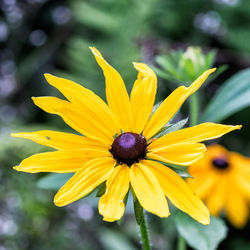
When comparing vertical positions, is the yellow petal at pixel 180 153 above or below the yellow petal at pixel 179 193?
above

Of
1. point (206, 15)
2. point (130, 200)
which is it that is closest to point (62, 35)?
point (206, 15)

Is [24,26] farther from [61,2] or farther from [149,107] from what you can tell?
[149,107]

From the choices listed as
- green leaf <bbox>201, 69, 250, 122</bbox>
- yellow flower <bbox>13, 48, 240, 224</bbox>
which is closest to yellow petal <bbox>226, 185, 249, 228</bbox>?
green leaf <bbox>201, 69, 250, 122</bbox>

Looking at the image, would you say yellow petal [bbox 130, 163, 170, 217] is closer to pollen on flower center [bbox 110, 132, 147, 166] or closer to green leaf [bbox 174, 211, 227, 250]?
pollen on flower center [bbox 110, 132, 147, 166]

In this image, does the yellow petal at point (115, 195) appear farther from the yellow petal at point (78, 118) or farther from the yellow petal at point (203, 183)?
the yellow petal at point (203, 183)

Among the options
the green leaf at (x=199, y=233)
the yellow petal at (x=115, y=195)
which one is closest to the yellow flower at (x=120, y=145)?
the yellow petal at (x=115, y=195)

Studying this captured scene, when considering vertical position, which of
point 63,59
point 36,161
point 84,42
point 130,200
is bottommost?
point 63,59

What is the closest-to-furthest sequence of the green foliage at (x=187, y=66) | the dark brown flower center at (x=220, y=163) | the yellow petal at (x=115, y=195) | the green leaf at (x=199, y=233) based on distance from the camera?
the yellow petal at (x=115, y=195) → the green leaf at (x=199, y=233) → the green foliage at (x=187, y=66) → the dark brown flower center at (x=220, y=163)
